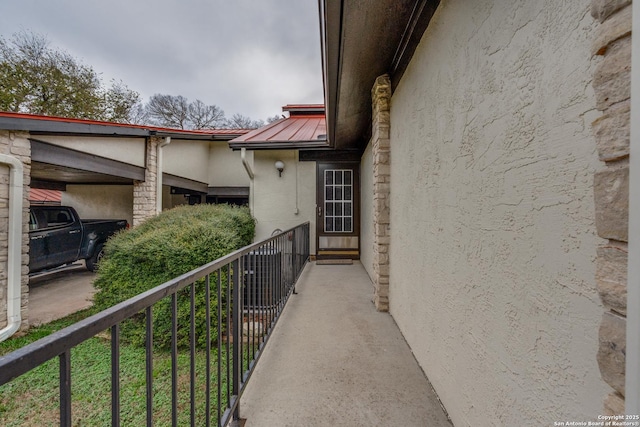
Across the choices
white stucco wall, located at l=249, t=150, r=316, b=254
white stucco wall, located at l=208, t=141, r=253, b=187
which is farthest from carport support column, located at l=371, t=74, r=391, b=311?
white stucco wall, located at l=208, t=141, r=253, b=187

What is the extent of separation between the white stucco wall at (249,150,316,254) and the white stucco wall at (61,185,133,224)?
4.69m

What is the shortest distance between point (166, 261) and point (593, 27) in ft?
10.7

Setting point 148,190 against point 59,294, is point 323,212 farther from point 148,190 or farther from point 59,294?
point 59,294

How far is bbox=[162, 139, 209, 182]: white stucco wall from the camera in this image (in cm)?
642

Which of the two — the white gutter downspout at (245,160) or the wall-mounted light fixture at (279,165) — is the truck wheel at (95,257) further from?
the wall-mounted light fixture at (279,165)

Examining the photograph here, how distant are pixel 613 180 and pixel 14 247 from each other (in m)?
5.48

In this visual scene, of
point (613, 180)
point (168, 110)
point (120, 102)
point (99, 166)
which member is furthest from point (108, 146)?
point (168, 110)

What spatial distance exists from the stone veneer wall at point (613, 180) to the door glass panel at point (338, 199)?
514 cm

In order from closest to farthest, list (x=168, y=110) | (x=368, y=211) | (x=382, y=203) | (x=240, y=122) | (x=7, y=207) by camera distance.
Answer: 1. (x=382, y=203)
2. (x=7, y=207)
3. (x=368, y=211)
4. (x=168, y=110)
5. (x=240, y=122)

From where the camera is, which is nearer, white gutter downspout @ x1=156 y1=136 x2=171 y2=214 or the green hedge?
the green hedge

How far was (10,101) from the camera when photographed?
29.8ft

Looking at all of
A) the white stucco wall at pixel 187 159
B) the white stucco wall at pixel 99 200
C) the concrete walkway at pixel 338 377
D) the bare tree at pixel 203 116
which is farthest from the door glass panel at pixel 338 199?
the bare tree at pixel 203 116

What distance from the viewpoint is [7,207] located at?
10.9 ft

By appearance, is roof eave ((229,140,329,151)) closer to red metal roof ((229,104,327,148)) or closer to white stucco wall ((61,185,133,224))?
red metal roof ((229,104,327,148))
